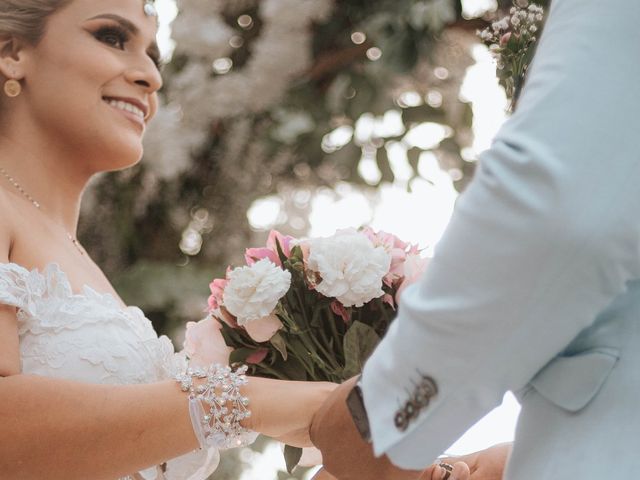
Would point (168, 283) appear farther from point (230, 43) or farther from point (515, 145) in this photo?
point (515, 145)

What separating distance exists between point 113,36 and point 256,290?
1.04m

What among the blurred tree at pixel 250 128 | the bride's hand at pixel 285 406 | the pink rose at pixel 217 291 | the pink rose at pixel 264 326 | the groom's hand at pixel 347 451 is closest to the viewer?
the groom's hand at pixel 347 451

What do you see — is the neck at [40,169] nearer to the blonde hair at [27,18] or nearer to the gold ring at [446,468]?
the blonde hair at [27,18]

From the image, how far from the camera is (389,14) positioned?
438 centimetres

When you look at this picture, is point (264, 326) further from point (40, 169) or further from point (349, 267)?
point (40, 169)

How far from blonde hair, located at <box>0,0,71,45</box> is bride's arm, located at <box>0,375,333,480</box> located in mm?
1061

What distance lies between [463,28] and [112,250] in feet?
6.38

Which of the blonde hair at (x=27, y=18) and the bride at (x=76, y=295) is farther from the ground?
the blonde hair at (x=27, y=18)

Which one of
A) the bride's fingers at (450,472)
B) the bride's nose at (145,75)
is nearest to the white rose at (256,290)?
the bride's fingers at (450,472)

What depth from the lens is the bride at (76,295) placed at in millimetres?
2225

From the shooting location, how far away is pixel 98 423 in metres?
2.22

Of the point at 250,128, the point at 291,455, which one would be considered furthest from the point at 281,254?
the point at 250,128

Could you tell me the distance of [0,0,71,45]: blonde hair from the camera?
284 cm

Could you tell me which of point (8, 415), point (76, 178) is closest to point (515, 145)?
point (8, 415)
